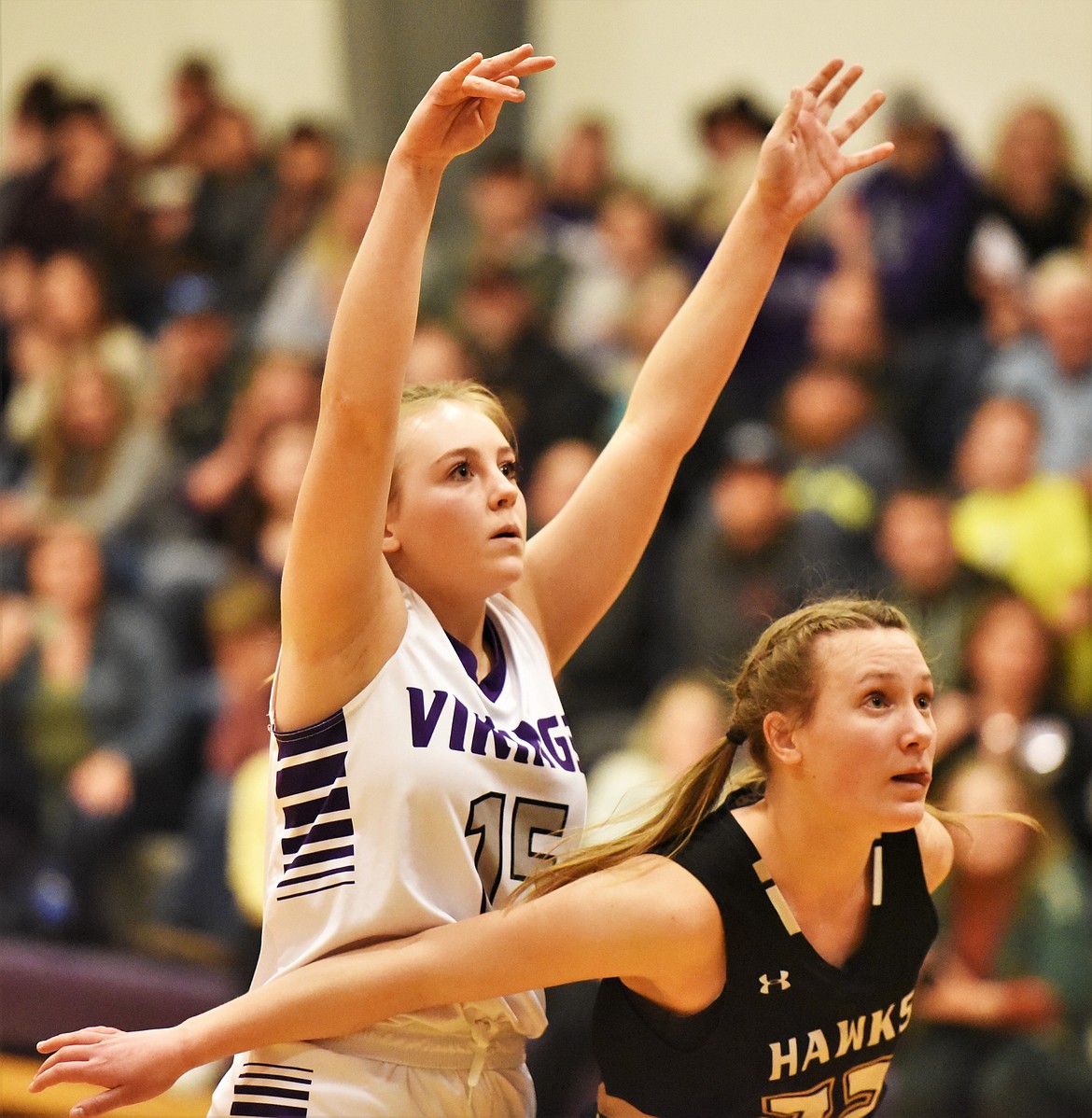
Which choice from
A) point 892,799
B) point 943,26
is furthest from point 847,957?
point 943,26

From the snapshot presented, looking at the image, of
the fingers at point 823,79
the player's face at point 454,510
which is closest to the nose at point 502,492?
the player's face at point 454,510

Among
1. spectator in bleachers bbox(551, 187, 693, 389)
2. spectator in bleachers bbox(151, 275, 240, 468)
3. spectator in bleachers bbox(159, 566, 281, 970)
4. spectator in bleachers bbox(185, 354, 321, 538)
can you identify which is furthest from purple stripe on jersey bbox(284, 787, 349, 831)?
spectator in bleachers bbox(151, 275, 240, 468)

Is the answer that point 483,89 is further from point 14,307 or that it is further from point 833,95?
point 14,307

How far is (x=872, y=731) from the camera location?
1.90 metres

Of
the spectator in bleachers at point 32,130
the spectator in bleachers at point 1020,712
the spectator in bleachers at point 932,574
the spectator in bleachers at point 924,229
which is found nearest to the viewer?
the spectator in bleachers at point 1020,712

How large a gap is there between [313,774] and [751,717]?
52cm

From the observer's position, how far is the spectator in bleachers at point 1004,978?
3.96 m

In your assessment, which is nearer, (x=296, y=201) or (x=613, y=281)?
(x=613, y=281)

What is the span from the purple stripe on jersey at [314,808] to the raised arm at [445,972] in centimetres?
16

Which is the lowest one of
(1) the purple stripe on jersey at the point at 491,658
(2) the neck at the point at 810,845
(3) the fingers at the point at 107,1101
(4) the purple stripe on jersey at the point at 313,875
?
(3) the fingers at the point at 107,1101

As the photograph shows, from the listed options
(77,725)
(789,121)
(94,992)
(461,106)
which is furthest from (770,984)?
(77,725)

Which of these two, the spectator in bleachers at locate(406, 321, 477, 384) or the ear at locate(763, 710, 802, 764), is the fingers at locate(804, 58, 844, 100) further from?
the spectator in bleachers at locate(406, 321, 477, 384)

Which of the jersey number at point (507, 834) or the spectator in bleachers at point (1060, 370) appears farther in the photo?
the spectator in bleachers at point (1060, 370)

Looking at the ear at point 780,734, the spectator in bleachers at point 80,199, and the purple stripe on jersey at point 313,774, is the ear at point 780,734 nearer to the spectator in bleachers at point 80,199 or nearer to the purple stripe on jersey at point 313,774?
the purple stripe on jersey at point 313,774
